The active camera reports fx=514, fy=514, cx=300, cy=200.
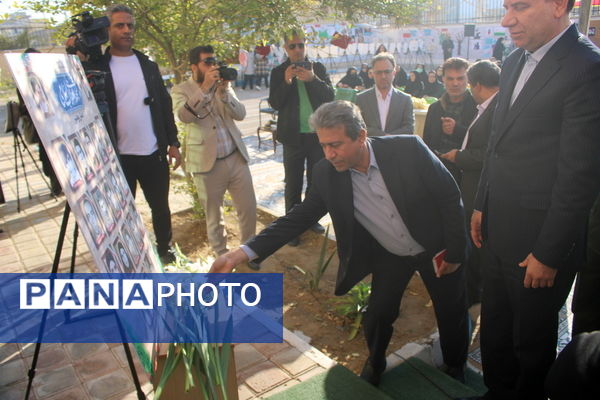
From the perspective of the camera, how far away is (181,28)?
539cm

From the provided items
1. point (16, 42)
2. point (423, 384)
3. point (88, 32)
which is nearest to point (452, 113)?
point (423, 384)

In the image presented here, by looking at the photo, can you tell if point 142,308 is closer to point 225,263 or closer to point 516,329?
point 225,263

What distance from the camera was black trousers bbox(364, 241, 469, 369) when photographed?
298cm

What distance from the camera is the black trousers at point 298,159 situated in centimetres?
536

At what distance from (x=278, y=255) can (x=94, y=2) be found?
9.93ft

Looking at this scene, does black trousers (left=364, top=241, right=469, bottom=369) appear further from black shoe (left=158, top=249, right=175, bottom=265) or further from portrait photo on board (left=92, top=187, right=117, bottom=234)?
black shoe (left=158, top=249, right=175, bottom=265)

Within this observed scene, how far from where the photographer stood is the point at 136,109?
4344 mm

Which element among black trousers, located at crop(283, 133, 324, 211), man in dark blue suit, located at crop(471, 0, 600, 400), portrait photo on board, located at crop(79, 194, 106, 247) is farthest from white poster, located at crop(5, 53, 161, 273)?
black trousers, located at crop(283, 133, 324, 211)

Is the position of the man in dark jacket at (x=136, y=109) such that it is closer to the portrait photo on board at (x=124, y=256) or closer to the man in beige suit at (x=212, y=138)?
the man in beige suit at (x=212, y=138)

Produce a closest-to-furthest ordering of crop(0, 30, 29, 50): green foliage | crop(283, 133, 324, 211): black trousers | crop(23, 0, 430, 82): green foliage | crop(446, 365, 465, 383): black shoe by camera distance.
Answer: crop(446, 365, 465, 383): black shoe < crop(23, 0, 430, 82): green foliage < crop(283, 133, 324, 211): black trousers < crop(0, 30, 29, 50): green foliage

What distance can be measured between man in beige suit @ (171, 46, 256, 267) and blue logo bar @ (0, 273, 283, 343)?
0.71m

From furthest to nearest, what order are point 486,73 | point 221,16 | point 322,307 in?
point 221,16, point 322,307, point 486,73

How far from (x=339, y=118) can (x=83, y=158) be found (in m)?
1.22

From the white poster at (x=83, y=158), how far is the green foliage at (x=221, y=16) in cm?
241
